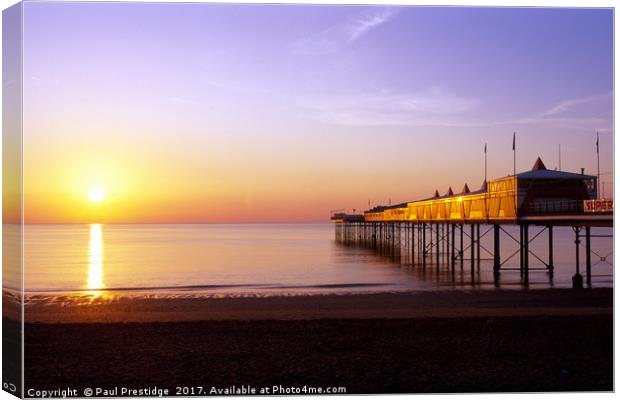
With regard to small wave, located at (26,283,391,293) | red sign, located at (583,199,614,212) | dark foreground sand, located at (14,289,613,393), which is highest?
red sign, located at (583,199,614,212)

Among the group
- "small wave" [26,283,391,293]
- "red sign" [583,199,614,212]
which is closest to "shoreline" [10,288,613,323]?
"red sign" [583,199,614,212]

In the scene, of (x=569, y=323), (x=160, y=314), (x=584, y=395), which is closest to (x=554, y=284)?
(x=569, y=323)

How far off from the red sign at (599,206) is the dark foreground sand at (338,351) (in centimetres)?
305

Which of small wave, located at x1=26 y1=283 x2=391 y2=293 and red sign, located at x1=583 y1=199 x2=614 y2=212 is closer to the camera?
red sign, located at x1=583 y1=199 x2=614 y2=212

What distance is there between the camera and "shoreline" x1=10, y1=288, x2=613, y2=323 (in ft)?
57.4

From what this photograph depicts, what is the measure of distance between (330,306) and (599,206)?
29.6 ft

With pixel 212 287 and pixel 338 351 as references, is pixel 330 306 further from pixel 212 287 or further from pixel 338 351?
pixel 212 287

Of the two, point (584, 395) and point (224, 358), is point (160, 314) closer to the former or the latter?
point (224, 358)

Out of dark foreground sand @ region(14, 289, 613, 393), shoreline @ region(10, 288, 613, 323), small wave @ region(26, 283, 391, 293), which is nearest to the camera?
dark foreground sand @ region(14, 289, 613, 393)

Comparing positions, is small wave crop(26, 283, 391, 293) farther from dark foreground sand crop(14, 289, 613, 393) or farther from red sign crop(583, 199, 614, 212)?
red sign crop(583, 199, 614, 212)

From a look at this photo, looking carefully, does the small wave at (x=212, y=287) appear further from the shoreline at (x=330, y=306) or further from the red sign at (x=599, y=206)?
the red sign at (x=599, y=206)

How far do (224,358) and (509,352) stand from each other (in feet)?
17.1

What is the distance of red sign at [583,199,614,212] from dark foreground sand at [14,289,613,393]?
10.0 ft

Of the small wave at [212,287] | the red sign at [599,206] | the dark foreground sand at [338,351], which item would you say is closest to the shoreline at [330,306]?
the dark foreground sand at [338,351]
